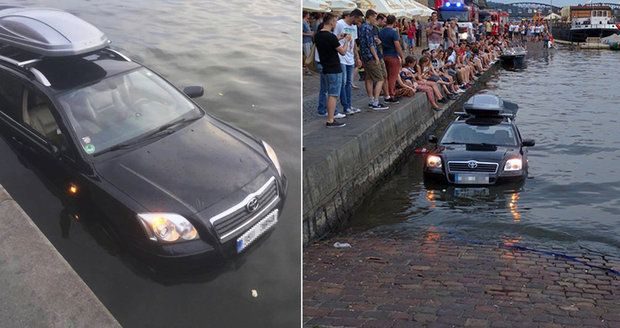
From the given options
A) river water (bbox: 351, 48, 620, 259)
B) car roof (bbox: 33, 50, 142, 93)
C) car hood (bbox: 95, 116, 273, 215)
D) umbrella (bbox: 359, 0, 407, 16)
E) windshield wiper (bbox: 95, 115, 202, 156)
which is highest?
umbrella (bbox: 359, 0, 407, 16)

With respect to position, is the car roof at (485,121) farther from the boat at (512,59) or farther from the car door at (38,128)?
the boat at (512,59)

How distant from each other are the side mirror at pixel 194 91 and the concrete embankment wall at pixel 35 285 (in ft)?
1.67

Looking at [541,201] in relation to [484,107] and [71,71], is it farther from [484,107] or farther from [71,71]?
[71,71]

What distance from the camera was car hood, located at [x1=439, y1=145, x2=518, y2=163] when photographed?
43.8 feet

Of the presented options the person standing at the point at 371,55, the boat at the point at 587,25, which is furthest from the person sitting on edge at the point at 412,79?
the boat at the point at 587,25

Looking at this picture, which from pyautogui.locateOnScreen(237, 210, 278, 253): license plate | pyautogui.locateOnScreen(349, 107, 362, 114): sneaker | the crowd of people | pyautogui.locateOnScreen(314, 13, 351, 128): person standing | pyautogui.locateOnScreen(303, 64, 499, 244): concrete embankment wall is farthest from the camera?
pyautogui.locateOnScreen(349, 107, 362, 114): sneaker

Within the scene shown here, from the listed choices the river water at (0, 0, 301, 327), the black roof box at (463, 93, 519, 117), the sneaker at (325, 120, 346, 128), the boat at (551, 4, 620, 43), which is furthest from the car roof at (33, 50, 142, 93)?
the boat at (551, 4, 620, 43)

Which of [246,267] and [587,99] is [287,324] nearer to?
[246,267]

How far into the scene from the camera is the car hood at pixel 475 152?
43.8 feet

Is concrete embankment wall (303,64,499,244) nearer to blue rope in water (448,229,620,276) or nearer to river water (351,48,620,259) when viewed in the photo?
river water (351,48,620,259)

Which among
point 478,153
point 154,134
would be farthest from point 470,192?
point 154,134

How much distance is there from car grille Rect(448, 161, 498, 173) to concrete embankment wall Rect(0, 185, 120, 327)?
Result: 1188 centimetres

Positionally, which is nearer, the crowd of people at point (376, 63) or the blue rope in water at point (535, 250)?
the blue rope in water at point (535, 250)

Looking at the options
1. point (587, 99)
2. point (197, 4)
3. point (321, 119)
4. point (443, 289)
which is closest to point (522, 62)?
point (587, 99)
